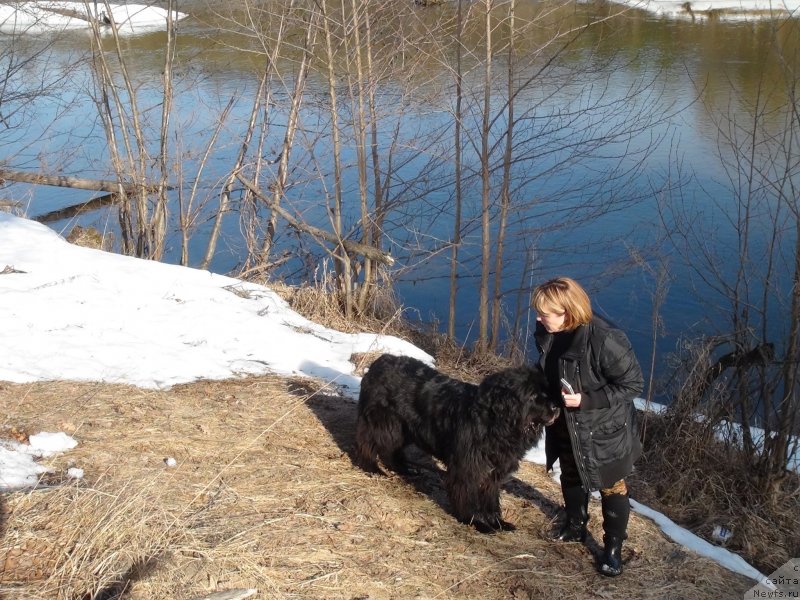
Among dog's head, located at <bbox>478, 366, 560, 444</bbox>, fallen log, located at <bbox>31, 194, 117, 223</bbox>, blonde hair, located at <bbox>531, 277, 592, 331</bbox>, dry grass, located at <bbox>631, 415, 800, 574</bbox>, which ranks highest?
blonde hair, located at <bbox>531, 277, 592, 331</bbox>

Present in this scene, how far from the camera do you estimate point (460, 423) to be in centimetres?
424

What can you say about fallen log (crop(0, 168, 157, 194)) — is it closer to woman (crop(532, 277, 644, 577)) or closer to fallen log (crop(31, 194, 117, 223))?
fallen log (crop(31, 194, 117, 223))

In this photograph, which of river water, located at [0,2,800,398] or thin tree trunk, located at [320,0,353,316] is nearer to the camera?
thin tree trunk, located at [320,0,353,316]

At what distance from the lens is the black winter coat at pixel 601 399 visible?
3754 millimetres

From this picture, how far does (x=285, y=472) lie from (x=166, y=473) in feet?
2.27

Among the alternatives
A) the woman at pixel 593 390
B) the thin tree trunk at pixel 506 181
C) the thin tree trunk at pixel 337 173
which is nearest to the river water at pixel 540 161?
the thin tree trunk at pixel 506 181

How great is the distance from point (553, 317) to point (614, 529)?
4.01 feet

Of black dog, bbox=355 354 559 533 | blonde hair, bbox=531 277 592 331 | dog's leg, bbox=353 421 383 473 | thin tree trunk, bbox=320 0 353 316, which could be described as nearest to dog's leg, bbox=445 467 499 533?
black dog, bbox=355 354 559 533

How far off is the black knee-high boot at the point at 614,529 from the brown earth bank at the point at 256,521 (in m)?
0.07

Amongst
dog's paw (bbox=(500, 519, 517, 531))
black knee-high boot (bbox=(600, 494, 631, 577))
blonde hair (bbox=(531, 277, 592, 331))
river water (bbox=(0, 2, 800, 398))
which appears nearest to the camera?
blonde hair (bbox=(531, 277, 592, 331))

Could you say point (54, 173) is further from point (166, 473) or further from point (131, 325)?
point (166, 473)

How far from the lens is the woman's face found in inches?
149

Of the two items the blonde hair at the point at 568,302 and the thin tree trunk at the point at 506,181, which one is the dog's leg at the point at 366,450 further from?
the thin tree trunk at the point at 506,181

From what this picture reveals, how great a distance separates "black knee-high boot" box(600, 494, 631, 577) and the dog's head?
0.52 m
